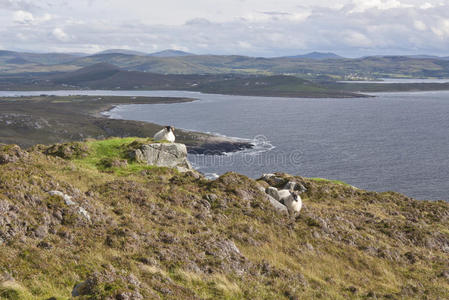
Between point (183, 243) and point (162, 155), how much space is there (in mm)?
17400

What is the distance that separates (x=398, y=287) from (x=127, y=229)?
41.1 ft

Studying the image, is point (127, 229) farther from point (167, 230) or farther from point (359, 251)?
point (359, 251)

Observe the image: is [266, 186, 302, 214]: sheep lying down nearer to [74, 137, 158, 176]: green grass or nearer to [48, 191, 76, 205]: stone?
[74, 137, 158, 176]: green grass

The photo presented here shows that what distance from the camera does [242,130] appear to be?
516 ft

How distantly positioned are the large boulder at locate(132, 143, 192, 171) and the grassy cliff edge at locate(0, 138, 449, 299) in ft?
9.62

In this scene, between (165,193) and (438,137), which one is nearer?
(165,193)

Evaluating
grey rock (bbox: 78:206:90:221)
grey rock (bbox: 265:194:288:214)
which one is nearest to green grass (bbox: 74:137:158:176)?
grey rock (bbox: 265:194:288:214)

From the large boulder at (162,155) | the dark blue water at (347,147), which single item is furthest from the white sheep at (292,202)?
the dark blue water at (347,147)

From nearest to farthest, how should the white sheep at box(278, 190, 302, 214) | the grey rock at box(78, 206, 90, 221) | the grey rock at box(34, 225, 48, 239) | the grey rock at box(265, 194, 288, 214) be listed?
1. the grey rock at box(34, 225, 48, 239)
2. the grey rock at box(78, 206, 90, 221)
3. the grey rock at box(265, 194, 288, 214)
4. the white sheep at box(278, 190, 302, 214)

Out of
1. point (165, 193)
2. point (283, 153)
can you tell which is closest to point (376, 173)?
point (283, 153)

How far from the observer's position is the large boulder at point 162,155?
103 ft

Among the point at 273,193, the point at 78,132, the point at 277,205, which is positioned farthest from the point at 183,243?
the point at 78,132

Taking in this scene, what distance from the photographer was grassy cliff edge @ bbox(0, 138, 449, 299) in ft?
41.2

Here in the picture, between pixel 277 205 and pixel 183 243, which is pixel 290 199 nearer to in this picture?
pixel 277 205
